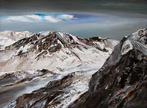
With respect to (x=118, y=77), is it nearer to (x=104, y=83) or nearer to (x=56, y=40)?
(x=104, y=83)

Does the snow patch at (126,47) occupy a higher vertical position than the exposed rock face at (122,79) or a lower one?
higher

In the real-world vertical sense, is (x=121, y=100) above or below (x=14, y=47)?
above

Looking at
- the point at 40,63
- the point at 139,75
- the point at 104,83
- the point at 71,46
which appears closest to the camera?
the point at 139,75

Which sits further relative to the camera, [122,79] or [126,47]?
[126,47]

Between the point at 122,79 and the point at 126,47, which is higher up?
the point at 126,47

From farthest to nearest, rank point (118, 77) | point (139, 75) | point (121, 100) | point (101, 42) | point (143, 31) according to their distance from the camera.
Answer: point (101, 42), point (143, 31), point (118, 77), point (139, 75), point (121, 100)

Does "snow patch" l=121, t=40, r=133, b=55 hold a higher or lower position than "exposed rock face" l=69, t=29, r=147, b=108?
higher

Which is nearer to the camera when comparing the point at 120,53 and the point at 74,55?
the point at 120,53

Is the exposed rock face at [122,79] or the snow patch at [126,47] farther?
the snow patch at [126,47]

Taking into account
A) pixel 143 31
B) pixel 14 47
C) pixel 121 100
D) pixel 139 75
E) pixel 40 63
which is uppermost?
pixel 143 31

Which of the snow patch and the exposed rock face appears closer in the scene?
the exposed rock face

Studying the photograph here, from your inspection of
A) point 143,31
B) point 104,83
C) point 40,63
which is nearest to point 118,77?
point 104,83
